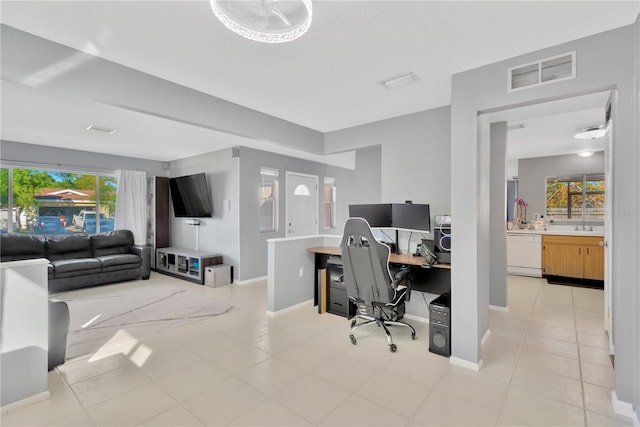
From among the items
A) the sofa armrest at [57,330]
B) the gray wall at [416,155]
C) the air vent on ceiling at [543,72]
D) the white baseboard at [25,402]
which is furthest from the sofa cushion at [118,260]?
the air vent on ceiling at [543,72]

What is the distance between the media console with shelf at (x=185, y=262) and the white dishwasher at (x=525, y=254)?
5819 mm

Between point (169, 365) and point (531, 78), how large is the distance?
386cm

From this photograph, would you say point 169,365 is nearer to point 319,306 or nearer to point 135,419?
point 135,419

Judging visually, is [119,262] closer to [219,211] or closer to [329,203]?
[219,211]

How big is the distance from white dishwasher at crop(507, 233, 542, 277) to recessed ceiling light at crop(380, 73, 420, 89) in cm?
464

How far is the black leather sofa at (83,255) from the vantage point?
15.8 feet

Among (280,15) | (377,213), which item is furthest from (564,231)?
(280,15)

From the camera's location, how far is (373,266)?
2.95m

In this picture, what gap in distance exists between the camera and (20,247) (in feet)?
16.0

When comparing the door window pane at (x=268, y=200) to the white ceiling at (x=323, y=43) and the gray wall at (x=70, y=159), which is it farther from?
the gray wall at (x=70, y=159)

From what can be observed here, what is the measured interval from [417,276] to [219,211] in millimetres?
3963

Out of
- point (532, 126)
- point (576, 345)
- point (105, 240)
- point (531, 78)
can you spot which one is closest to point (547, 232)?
point (532, 126)

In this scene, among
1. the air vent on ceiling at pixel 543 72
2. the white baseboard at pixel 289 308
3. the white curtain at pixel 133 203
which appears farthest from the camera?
the white curtain at pixel 133 203

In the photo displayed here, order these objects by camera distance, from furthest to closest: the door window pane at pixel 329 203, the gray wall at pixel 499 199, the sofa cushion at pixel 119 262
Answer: the door window pane at pixel 329 203 → the sofa cushion at pixel 119 262 → the gray wall at pixel 499 199
